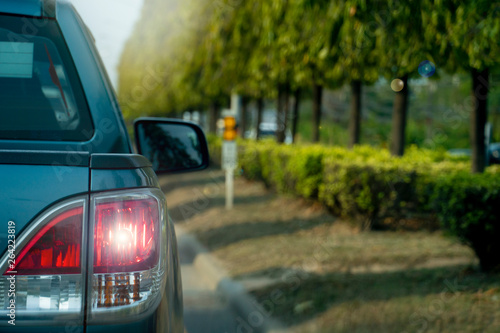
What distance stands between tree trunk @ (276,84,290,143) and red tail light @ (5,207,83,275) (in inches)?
596

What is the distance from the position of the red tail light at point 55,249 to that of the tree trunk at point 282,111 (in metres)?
15.1

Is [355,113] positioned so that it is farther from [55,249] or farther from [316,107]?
[55,249]

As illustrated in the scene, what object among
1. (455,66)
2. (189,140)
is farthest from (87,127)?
(455,66)

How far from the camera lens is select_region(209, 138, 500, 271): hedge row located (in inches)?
217


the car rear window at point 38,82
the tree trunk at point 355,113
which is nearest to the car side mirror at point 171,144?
the car rear window at point 38,82

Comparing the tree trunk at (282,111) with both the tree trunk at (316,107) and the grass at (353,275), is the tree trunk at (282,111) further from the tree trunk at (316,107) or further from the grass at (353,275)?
the grass at (353,275)

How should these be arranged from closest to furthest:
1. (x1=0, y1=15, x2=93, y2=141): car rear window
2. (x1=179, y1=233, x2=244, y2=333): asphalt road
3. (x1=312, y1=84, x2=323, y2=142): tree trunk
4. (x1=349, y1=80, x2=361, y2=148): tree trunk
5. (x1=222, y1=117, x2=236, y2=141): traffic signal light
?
(x1=0, y1=15, x2=93, y2=141): car rear window
(x1=179, y1=233, x2=244, y2=333): asphalt road
(x1=222, y1=117, x2=236, y2=141): traffic signal light
(x1=349, y1=80, x2=361, y2=148): tree trunk
(x1=312, y1=84, x2=323, y2=142): tree trunk

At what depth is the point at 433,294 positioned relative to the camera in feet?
17.0

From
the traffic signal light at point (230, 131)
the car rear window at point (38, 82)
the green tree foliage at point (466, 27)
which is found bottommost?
the traffic signal light at point (230, 131)

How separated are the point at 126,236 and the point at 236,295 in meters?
4.57

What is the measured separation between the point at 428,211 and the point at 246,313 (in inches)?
155

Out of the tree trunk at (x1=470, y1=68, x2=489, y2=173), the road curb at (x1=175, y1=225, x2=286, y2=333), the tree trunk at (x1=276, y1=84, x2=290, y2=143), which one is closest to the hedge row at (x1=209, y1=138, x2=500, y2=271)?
the tree trunk at (x1=470, y1=68, x2=489, y2=173)

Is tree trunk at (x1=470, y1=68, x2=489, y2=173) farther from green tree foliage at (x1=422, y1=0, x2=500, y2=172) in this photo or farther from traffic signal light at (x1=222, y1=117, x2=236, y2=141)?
traffic signal light at (x1=222, y1=117, x2=236, y2=141)

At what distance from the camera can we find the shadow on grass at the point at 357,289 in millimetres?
5172
